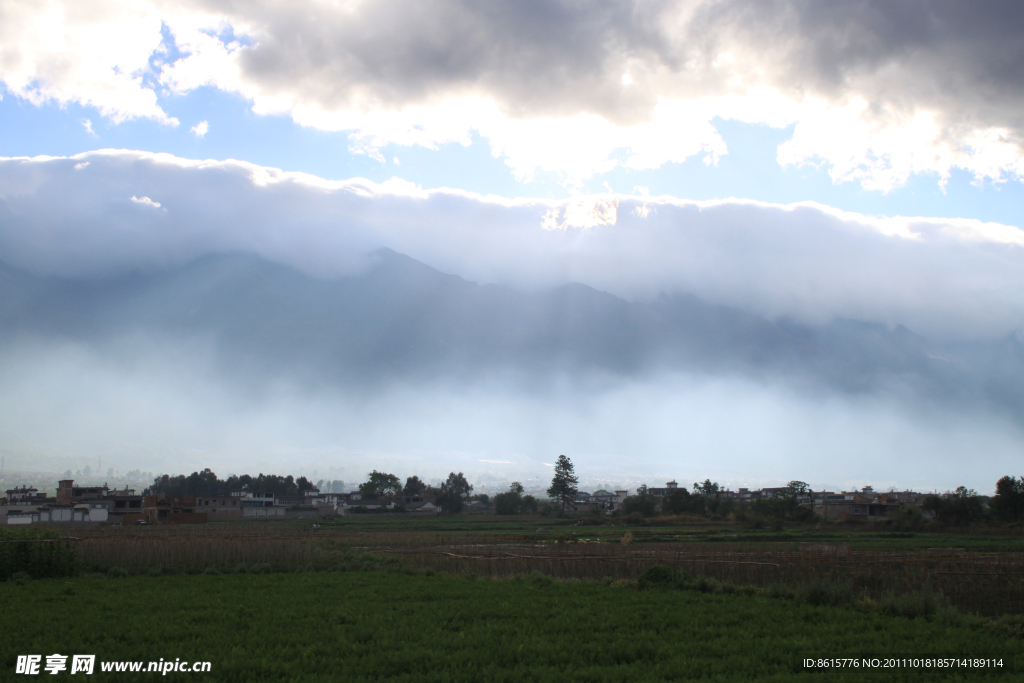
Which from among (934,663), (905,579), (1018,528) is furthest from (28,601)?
(1018,528)

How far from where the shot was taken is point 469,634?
14.8m

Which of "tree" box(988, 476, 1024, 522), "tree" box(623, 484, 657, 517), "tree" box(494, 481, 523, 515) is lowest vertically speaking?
"tree" box(494, 481, 523, 515)

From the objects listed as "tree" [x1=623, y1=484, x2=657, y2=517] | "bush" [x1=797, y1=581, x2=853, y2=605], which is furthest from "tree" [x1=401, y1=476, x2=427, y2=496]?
"bush" [x1=797, y1=581, x2=853, y2=605]

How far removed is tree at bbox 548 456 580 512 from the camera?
143775 millimetres

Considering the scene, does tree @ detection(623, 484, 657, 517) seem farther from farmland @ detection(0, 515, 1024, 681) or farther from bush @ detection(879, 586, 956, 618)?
bush @ detection(879, 586, 956, 618)

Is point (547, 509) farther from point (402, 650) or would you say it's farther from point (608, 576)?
point (402, 650)

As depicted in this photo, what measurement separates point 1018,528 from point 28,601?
8136 cm

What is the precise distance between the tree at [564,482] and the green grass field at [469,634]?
124 m

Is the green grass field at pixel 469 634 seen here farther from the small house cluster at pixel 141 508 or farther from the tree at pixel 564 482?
the tree at pixel 564 482

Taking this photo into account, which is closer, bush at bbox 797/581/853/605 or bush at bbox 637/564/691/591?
bush at bbox 797/581/853/605

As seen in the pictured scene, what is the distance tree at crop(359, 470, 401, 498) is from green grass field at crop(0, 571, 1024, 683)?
13097cm

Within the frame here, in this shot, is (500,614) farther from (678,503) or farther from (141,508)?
(678,503)

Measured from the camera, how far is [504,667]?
12.2 metres

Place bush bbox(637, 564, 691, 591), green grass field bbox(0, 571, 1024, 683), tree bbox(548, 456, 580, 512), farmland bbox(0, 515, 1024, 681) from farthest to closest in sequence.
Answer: tree bbox(548, 456, 580, 512)
bush bbox(637, 564, 691, 591)
farmland bbox(0, 515, 1024, 681)
green grass field bbox(0, 571, 1024, 683)
